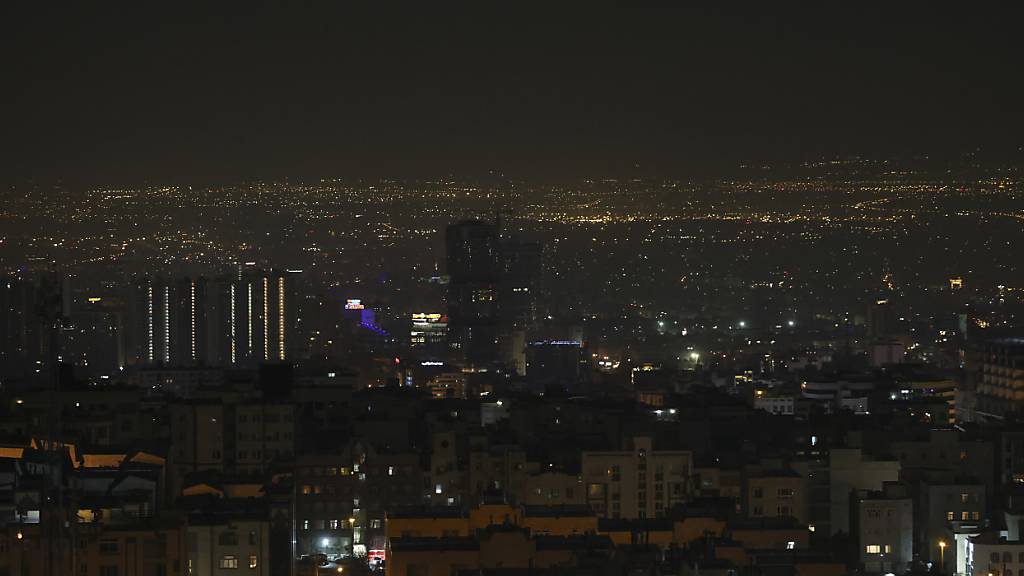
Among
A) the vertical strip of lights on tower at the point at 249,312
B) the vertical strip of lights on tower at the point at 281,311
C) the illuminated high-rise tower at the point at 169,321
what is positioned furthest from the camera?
the vertical strip of lights on tower at the point at 281,311

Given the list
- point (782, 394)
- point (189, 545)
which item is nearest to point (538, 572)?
point (189, 545)

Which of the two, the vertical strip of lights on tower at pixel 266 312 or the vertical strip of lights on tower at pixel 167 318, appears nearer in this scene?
the vertical strip of lights on tower at pixel 167 318

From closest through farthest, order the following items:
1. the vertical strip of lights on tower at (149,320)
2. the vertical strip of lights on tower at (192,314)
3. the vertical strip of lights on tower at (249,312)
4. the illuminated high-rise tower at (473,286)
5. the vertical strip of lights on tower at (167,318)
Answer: the vertical strip of lights on tower at (149,320), the vertical strip of lights on tower at (167,318), the vertical strip of lights on tower at (192,314), the vertical strip of lights on tower at (249,312), the illuminated high-rise tower at (473,286)

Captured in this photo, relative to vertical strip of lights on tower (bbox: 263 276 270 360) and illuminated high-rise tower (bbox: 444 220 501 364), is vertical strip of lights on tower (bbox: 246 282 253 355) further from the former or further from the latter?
illuminated high-rise tower (bbox: 444 220 501 364)

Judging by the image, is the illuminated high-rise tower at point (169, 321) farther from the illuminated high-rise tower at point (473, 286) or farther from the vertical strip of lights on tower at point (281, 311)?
the illuminated high-rise tower at point (473, 286)

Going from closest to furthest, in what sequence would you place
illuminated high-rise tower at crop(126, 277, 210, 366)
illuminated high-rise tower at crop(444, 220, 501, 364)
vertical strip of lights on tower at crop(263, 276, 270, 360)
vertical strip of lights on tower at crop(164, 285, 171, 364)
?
1. illuminated high-rise tower at crop(126, 277, 210, 366)
2. vertical strip of lights on tower at crop(164, 285, 171, 364)
3. vertical strip of lights on tower at crop(263, 276, 270, 360)
4. illuminated high-rise tower at crop(444, 220, 501, 364)

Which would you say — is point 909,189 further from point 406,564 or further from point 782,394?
point 406,564

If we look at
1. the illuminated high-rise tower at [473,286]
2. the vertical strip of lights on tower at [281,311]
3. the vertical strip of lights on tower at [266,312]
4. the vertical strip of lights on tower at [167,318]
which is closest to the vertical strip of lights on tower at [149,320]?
the vertical strip of lights on tower at [167,318]

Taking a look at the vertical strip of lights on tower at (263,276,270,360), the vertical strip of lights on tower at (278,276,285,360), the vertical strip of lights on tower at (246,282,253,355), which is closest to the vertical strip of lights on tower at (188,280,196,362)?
the vertical strip of lights on tower at (246,282,253,355)

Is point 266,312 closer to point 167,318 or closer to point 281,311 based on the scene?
point 281,311

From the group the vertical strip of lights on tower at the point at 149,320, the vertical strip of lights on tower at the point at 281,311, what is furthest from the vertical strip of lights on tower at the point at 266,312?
the vertical strip of lights on tower at the point at 149,320

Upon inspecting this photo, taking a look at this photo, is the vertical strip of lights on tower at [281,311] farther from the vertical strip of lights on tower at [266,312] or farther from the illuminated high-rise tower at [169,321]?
the illuminated high-rise tower at [169,321]
